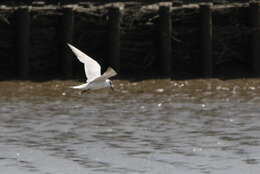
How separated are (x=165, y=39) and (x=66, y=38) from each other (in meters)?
2.38

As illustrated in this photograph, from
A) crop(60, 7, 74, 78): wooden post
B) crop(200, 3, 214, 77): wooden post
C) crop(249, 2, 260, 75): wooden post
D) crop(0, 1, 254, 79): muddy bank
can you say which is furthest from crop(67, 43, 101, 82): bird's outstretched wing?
crop(249, 2, 260, 75): wooden post

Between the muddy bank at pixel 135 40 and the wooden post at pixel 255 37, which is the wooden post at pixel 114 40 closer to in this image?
the muddy bank at pixel 135 40

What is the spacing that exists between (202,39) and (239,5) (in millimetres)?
1550

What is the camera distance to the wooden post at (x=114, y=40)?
24.5 metres

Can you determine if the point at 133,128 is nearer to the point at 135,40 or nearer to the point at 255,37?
the point at 135,40

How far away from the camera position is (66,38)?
80.6ft

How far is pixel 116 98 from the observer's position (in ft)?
73.2

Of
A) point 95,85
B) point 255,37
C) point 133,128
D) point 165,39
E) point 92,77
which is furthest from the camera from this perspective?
point 255,37

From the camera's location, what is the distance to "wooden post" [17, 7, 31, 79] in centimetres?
2450

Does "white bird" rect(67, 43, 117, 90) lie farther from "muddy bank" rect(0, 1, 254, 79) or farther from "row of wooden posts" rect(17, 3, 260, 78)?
"muddy bank" rect(0, 1, 254, 79)

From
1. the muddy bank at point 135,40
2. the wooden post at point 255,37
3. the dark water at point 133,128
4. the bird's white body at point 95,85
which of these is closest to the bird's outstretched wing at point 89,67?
the bird's white body at point 95,85

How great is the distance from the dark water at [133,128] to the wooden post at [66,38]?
0.70 m

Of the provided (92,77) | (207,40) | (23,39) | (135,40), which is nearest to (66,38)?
(23,39)

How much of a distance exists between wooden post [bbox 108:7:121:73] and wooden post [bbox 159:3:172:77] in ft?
3.37
